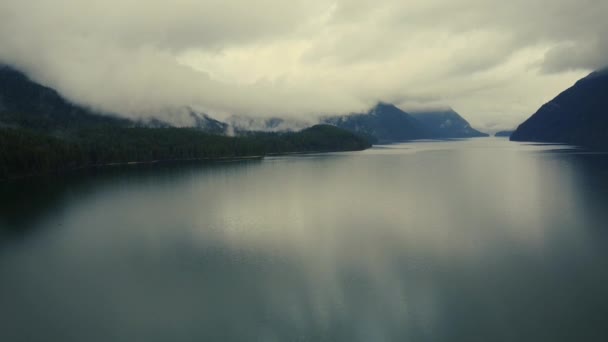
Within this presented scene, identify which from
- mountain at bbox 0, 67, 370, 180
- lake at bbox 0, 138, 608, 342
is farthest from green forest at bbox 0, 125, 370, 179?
lake at bbox 0, 138, 608, 342

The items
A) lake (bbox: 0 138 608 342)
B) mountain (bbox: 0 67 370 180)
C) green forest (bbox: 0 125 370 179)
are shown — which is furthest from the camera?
mountain (bbox: 0 67 370 180)

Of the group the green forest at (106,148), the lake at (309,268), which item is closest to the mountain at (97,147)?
the green forest at (106,148)

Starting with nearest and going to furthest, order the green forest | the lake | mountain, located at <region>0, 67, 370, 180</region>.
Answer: the lake < the green forest < mountain, located at <region>0, 67, 370, 180</region>

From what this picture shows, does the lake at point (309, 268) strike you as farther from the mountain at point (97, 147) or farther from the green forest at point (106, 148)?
the mountain at point (97, 147)

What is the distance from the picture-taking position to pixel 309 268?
3080 cm

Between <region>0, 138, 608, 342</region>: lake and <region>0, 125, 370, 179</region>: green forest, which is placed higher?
<region>0, 125, 370, 179</region>: green forest

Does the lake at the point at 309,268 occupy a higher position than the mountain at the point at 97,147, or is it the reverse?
the mountain at the point at 97,147

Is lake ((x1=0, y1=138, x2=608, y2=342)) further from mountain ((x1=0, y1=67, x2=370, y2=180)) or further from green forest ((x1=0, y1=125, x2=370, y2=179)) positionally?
mountain ((x1=0, y1=67, x2=370, y2=180))

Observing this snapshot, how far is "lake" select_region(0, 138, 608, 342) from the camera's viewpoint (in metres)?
22.1

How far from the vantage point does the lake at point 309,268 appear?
2209cm

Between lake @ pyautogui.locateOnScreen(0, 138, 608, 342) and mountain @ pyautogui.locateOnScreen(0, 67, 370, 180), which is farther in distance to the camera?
mountain @ pyautogui.locateOnScreen(0, 67, 370, 180)

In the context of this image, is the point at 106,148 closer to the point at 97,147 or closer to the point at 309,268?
the point at 97,147

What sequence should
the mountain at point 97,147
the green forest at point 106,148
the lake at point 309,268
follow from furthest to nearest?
the mountain at point 97,147, the green forest at point 106,148, the lake at point 309,268

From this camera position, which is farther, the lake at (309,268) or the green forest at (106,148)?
the green forest at (106,148)
